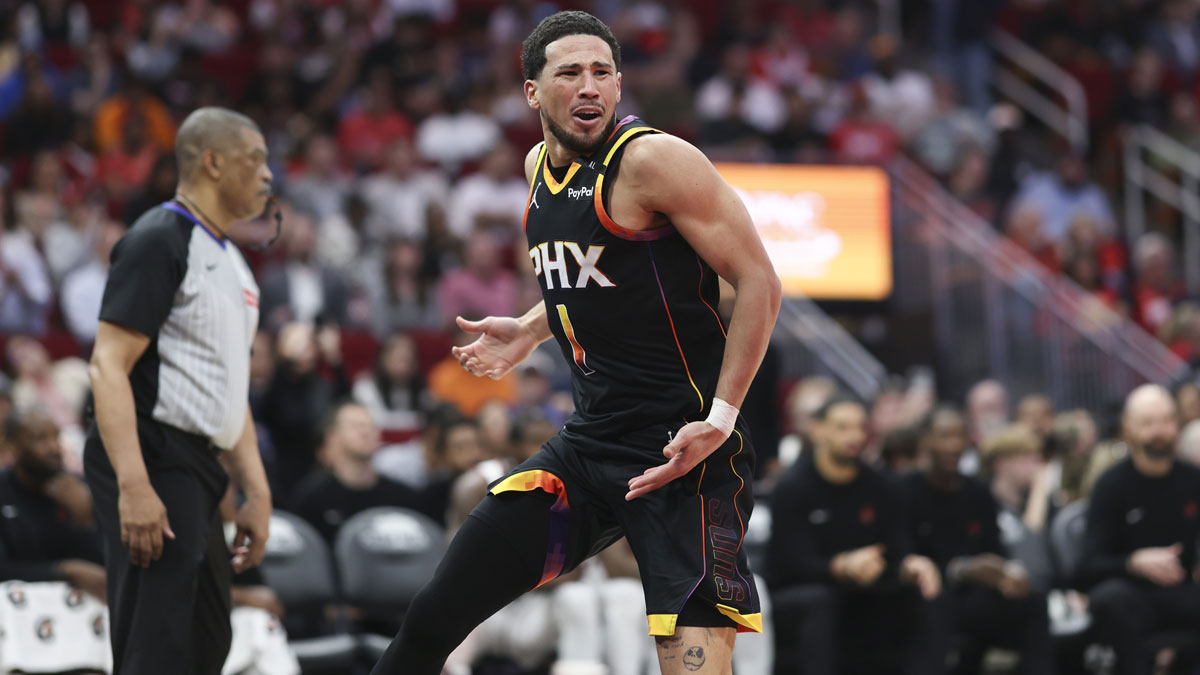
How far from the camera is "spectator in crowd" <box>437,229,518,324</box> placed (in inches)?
489

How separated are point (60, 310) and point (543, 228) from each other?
27.3ft

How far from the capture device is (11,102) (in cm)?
1323

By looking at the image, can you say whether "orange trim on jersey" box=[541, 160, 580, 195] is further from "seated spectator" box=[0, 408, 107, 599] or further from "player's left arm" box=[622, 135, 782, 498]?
"seated spectator" box=[0, 408, 107, 599]

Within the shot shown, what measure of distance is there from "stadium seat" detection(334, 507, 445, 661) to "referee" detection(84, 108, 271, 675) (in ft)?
9.78

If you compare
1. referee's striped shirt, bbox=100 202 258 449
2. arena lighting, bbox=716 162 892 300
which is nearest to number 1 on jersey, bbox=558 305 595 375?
referee's striped shirt, bbox=100 202 258 449

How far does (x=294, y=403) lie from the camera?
9500mm

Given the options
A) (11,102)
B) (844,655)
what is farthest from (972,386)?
(11,102)

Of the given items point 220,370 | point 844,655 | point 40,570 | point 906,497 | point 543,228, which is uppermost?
point 543,228

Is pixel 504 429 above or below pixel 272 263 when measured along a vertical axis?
below

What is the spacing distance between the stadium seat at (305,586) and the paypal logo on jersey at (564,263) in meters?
4.04

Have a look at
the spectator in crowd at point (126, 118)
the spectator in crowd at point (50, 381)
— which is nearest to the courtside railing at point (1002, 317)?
the spectator in crowd at point (126, 118)

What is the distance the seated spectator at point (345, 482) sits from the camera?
8.62m

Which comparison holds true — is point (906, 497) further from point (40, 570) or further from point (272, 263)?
point (272, 263)

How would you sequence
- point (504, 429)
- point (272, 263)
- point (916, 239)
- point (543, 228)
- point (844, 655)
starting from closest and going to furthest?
point (543, 228) < point (844, 655) < point (504, 429) < point (272, 263) < point (916, 239)
